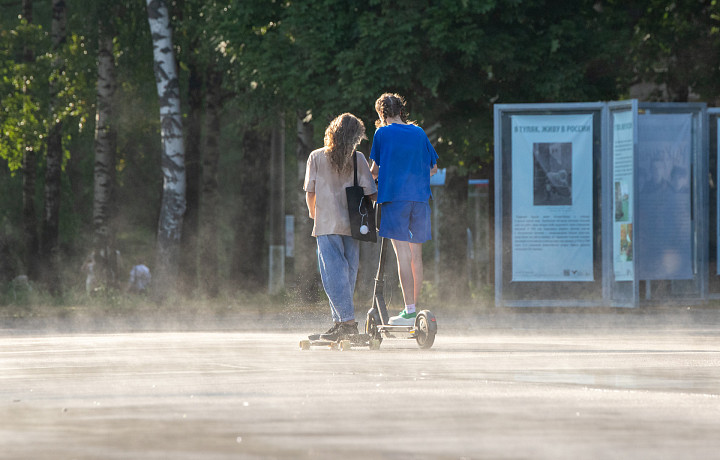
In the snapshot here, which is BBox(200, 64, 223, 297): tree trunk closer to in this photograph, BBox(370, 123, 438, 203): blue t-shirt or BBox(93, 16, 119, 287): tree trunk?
BBox(93, 16, 119, 287): tree trunk

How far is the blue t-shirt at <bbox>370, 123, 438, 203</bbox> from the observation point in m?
11.9

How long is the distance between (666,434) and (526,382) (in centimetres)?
248

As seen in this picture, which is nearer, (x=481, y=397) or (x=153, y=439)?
(x=153, y=439)

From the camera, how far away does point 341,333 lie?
462 inches

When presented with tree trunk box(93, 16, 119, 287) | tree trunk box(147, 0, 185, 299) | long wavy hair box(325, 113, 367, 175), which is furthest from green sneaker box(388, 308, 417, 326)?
tree trunk box(93, 16, 119, 287)

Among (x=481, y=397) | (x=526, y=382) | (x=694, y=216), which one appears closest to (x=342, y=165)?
(x=526, y=382)

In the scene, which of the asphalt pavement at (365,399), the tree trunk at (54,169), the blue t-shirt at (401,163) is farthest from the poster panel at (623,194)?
the tree trunk at (54,169)

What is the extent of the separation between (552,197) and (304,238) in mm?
7669

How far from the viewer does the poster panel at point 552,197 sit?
20.9 metres

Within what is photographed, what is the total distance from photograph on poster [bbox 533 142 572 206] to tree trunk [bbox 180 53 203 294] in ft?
36.6

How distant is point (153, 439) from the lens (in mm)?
5844

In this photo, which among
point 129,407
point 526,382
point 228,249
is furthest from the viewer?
point 228,249

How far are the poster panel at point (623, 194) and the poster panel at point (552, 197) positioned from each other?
0.33 m

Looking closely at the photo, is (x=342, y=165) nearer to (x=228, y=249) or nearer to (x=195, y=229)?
(x=195, y=229)
